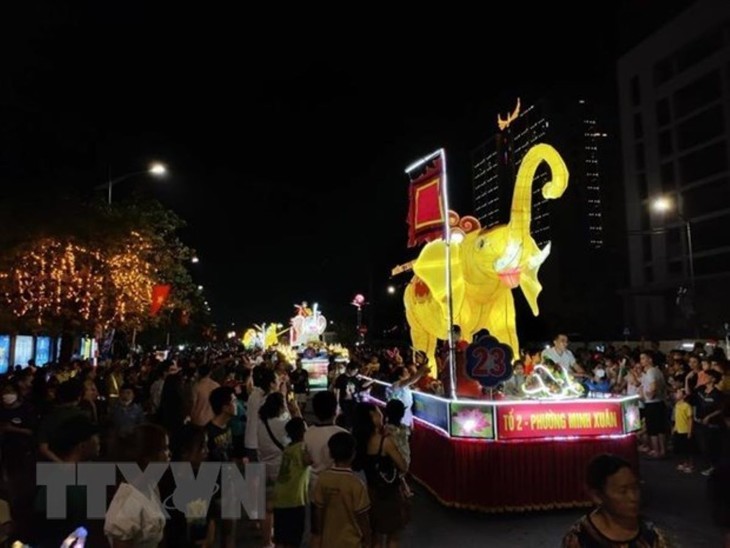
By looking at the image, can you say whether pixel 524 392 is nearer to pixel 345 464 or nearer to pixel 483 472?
pixel 483 472

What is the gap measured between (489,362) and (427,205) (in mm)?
3377

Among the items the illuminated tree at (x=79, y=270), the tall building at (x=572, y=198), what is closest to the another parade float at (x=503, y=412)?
the illuminated tree at (x=79, y=270)

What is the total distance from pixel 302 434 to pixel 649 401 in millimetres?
8316

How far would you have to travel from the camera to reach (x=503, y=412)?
26.7ft

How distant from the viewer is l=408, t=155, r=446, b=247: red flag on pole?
Answer: 34.1 ft

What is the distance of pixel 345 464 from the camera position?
4297mm

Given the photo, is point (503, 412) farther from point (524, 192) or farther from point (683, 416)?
point (683, 416)

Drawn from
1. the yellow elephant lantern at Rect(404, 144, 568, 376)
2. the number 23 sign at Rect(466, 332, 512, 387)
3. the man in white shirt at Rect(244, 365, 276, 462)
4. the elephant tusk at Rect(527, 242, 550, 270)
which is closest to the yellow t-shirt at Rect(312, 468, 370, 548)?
the man in white shirt at Rect(244, 365, 276, 462)

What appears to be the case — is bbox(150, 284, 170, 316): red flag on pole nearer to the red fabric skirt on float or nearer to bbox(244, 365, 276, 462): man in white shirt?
bbox(244, 365, 276, 462): man in white shirt

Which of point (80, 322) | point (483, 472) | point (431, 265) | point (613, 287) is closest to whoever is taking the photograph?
point (483, 472)

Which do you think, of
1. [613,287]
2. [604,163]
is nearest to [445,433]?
[613,287]

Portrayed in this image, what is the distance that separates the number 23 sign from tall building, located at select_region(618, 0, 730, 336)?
3797 cm

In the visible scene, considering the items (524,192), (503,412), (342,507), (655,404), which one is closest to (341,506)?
(342,507)

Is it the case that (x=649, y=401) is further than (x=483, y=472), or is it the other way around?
(x=649, y=401)
